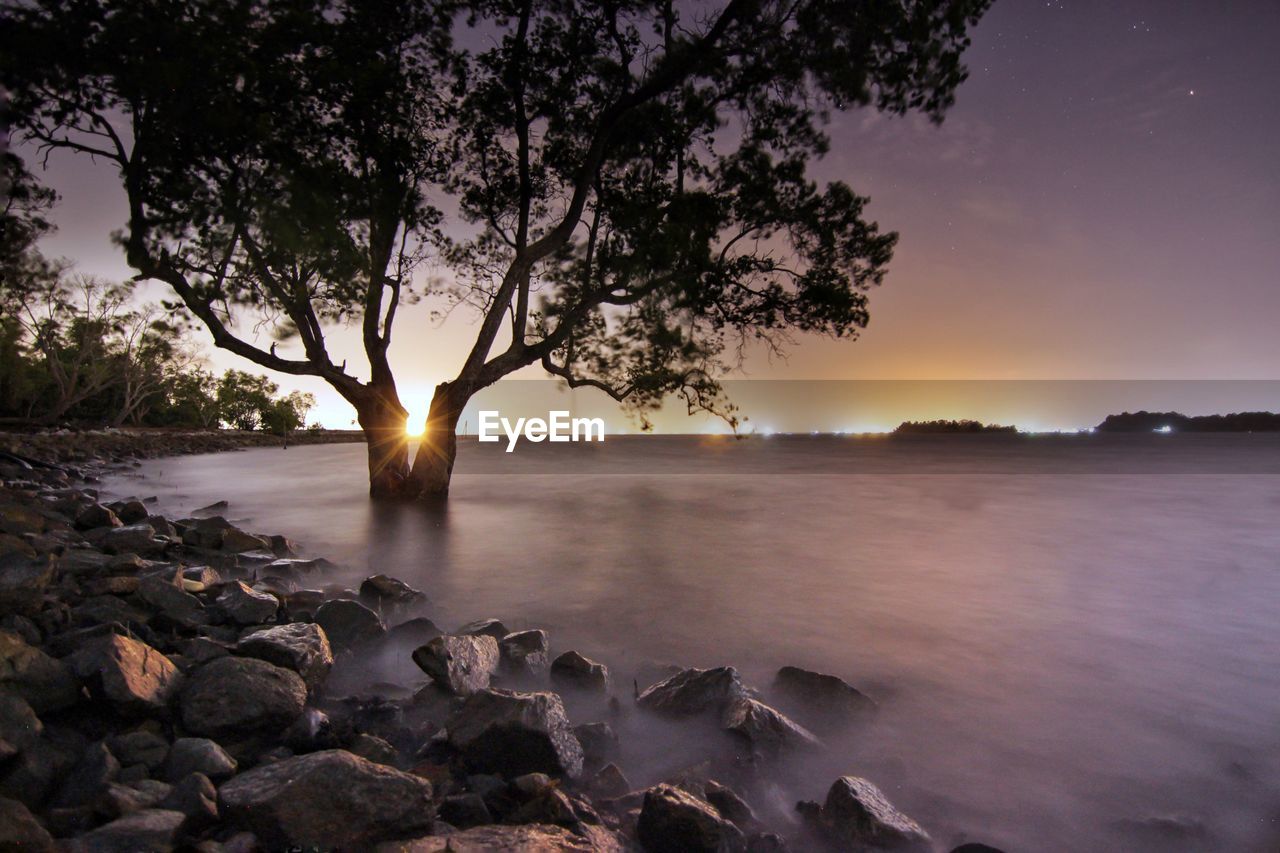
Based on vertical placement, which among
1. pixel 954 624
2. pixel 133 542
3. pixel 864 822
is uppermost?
pixel 133 542

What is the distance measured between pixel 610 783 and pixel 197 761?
1799 mm

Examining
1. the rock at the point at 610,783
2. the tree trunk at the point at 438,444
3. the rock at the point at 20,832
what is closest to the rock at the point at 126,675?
the rock at the point at 20,832

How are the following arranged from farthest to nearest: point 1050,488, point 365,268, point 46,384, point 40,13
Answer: point 46,384, point 1050,488, point 365,268, point 40,13

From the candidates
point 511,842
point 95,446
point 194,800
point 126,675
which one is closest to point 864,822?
point 511,842

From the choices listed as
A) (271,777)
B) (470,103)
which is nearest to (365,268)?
(470,103)

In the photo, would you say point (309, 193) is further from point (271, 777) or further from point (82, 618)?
point (271, 777)

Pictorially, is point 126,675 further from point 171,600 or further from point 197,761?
point 171,600

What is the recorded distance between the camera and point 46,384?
53.5m

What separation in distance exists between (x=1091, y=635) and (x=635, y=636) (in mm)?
4400

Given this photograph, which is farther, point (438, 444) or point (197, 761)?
point (438, 444)

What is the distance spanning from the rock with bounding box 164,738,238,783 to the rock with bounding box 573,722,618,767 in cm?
163

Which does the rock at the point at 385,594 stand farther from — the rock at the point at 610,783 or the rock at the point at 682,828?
the rock at the point at 682,828

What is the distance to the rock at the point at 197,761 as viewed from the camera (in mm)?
2691

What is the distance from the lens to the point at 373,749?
124 inches
